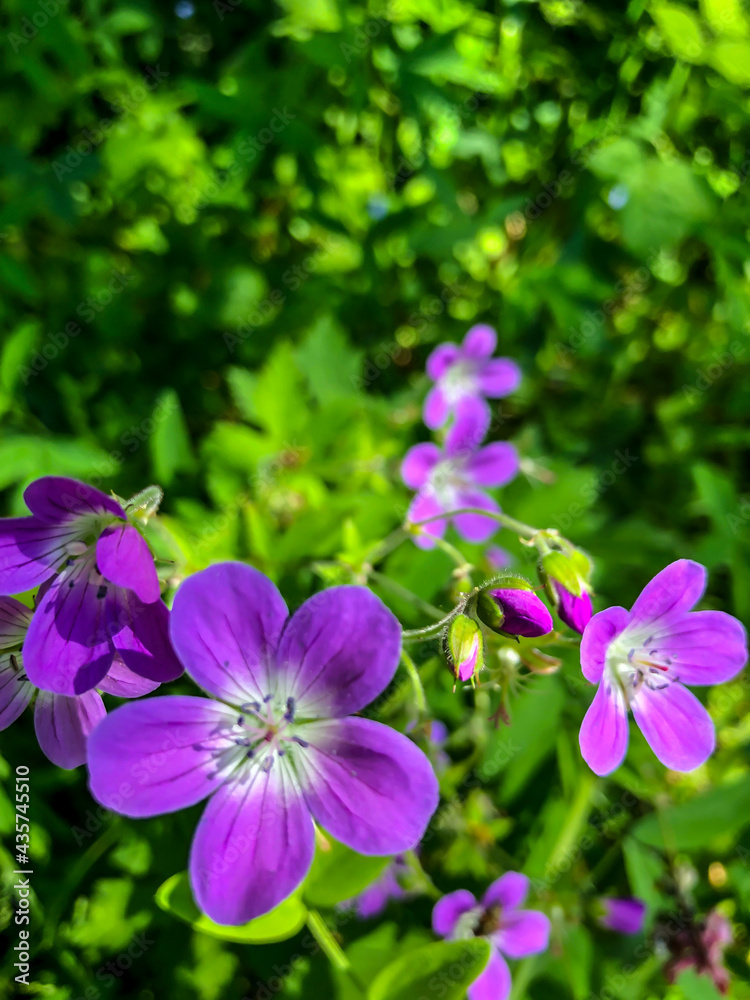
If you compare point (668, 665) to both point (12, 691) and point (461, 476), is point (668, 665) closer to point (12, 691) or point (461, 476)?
point (12, 691)

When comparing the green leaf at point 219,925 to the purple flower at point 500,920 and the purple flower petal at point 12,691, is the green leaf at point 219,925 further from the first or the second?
the purple flower at point 500,920

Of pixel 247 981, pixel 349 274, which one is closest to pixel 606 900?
pixel 247 981

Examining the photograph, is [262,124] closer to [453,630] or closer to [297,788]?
[453,630]

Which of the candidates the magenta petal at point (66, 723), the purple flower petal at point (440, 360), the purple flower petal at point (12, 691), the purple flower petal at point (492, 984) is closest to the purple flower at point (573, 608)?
the magenta petal at point (66, 723)

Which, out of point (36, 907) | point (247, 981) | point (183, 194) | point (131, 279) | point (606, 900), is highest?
point (183, 194)

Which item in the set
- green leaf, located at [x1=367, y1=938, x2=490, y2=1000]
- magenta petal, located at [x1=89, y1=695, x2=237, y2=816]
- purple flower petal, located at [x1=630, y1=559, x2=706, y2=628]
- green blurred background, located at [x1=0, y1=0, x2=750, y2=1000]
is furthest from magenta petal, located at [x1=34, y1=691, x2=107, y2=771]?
purple flower petal, located at [x1=630, y1=559, x2=706, y2=628]

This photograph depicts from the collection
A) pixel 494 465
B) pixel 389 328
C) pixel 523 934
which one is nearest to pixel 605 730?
pixel 523 934

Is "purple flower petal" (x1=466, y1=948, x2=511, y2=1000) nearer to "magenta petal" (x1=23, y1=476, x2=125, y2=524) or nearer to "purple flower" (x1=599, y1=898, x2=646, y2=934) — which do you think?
"purple flower" (x1=599, y1=898, x2=646, y2=934)
